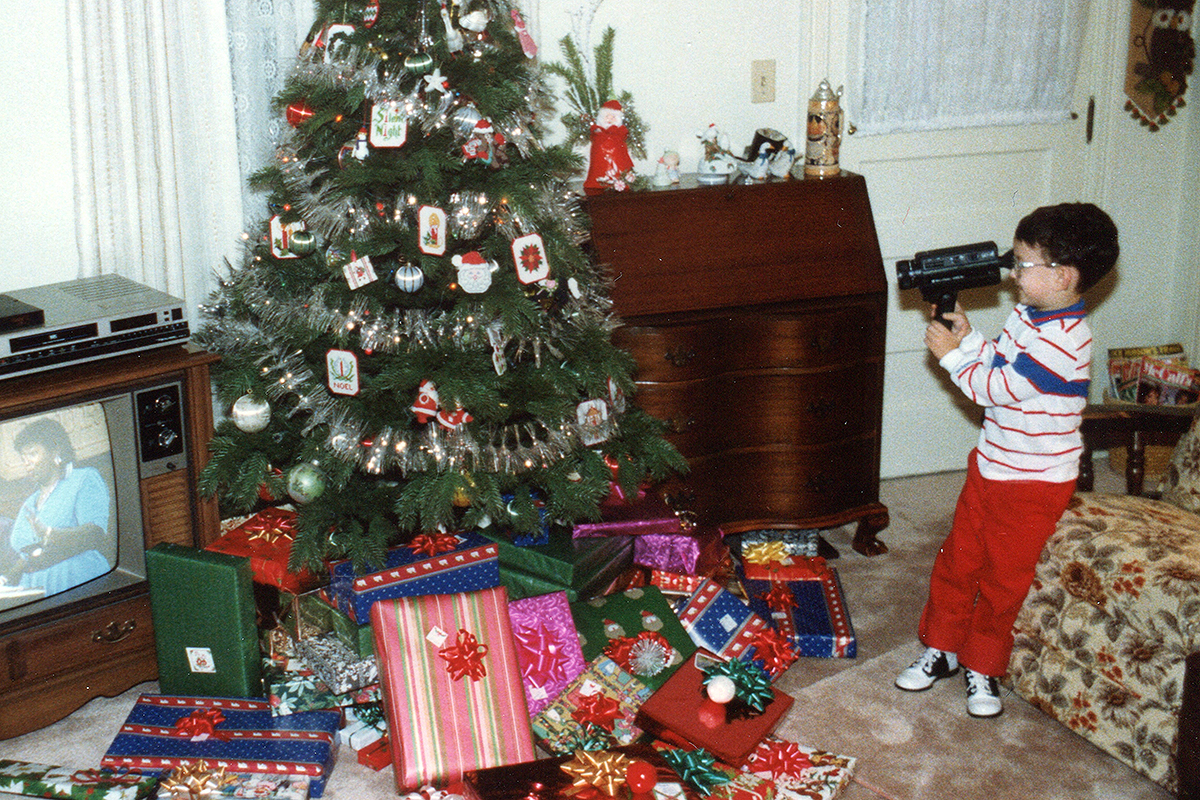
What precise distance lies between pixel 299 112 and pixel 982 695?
2241mm

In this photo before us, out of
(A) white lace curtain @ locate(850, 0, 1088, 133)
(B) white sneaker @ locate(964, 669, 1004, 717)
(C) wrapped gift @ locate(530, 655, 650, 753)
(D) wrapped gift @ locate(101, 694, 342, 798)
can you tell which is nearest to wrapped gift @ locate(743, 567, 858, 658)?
(B) white sneaker @ locate(964, 669, 1004, 717)

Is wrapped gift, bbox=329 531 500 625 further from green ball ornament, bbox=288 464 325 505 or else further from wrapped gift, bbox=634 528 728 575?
wrapped gift, bbox=634 528 728 575

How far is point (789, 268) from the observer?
339cm

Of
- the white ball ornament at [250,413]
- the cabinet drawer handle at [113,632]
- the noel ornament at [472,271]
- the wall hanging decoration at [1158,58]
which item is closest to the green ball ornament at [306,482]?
Answer: the white ball ornament at [250,413]

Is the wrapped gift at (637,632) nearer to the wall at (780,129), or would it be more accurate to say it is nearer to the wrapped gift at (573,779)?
the wrapped gift at (573,779)

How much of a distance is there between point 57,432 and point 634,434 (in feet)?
4.88

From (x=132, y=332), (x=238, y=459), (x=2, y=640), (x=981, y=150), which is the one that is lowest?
(x=2, y=640)

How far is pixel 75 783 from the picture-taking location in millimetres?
2479

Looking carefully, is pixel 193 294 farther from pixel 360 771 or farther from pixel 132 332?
pixel 360 771

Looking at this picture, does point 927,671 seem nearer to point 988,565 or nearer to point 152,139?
point 988,565

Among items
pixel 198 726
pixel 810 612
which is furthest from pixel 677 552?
pixel 198 726

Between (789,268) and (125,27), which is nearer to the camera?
(125,27)

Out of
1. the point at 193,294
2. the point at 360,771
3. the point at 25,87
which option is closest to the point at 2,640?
the point at 360,771

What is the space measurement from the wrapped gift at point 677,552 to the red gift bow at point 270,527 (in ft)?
3.20
